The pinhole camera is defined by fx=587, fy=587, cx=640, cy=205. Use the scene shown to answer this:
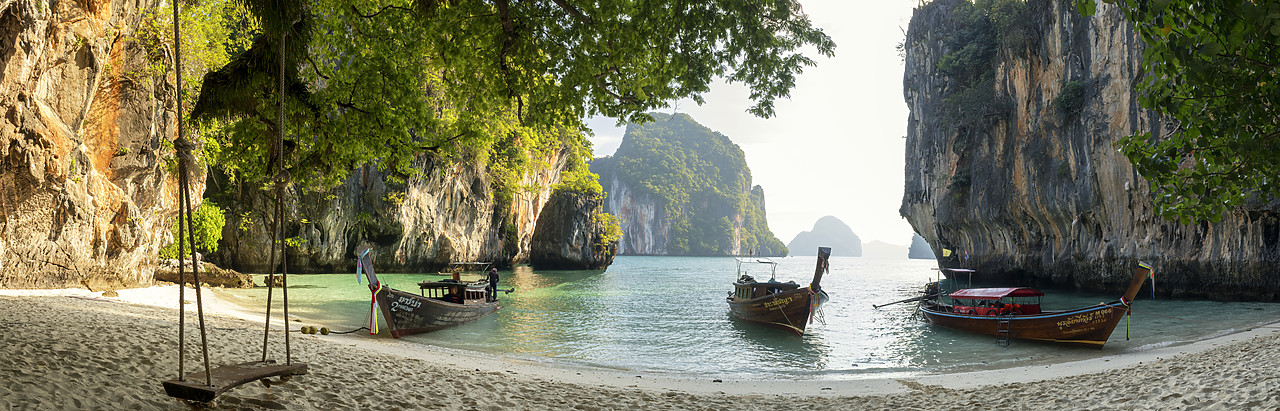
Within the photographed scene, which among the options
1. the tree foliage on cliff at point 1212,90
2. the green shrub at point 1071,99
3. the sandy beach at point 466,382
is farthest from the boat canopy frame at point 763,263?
the tree foliage on cliff at point 1212,90

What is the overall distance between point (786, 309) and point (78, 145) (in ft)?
59.1

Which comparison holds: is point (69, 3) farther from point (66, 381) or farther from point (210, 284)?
point (66, 381)

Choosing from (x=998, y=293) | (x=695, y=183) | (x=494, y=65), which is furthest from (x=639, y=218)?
(x=494, y=65)

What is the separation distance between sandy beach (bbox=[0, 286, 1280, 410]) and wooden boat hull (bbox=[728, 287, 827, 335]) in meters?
5.58

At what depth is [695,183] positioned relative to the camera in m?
170

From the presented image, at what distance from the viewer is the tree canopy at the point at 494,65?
667 centimetres

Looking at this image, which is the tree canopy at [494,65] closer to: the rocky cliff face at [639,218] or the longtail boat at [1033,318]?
the longtail boat at [1033,318]

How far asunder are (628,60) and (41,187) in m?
14.3

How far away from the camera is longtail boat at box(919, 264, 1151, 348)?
42.5ft

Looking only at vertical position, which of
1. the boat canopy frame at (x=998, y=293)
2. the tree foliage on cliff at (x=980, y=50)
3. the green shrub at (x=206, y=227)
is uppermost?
the tree foliage on cliff at (x=980, y=50)

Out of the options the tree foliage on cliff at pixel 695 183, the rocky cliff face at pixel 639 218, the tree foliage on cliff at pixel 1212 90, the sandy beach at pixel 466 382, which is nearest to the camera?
the tree foliage on cliff at pixel 1212 90

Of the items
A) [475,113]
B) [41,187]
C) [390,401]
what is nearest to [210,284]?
[41,187]

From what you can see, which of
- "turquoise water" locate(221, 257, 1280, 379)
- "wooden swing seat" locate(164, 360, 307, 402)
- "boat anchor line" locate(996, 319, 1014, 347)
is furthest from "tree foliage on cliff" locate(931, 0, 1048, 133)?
"wooden swing seat" locate(164, 360, 307, 402)

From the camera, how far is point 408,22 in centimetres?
742
